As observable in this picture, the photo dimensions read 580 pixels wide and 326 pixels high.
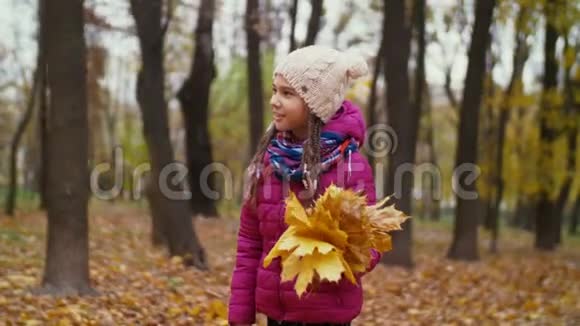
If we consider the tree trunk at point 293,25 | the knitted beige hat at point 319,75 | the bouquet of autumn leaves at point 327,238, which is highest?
the tree trunk at point 293,25

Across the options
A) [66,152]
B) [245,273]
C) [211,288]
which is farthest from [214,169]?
[245,273]

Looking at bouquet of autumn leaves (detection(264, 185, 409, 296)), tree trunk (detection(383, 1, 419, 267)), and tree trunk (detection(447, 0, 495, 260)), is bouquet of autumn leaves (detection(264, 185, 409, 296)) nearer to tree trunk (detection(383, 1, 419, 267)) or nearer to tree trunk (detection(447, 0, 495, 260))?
tree trunk (detection(383, 1, 419, 267))

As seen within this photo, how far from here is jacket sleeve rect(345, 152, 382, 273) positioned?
Answer: 10.4ft

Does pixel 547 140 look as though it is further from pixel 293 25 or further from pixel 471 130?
pixel 293 25

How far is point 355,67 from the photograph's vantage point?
330cm

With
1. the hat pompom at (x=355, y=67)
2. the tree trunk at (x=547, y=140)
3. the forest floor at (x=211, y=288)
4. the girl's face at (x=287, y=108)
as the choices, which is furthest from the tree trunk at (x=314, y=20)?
the girl's face at (x=287, y=108)

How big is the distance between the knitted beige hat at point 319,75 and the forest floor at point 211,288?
3906mm

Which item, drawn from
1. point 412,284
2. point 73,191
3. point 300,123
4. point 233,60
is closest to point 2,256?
point 73,191

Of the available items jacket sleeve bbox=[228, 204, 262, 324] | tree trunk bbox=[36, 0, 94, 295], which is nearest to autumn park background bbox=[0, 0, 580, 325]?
tree trunk bbox=[36, 0, 94, 295]

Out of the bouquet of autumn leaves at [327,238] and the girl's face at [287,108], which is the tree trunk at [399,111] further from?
the bouquet of autumn leaves at [327,238]

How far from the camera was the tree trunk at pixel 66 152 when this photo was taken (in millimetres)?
7352

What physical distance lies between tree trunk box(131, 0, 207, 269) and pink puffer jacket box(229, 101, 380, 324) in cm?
776

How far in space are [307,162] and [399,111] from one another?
10835 mm

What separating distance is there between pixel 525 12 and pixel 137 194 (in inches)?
927
